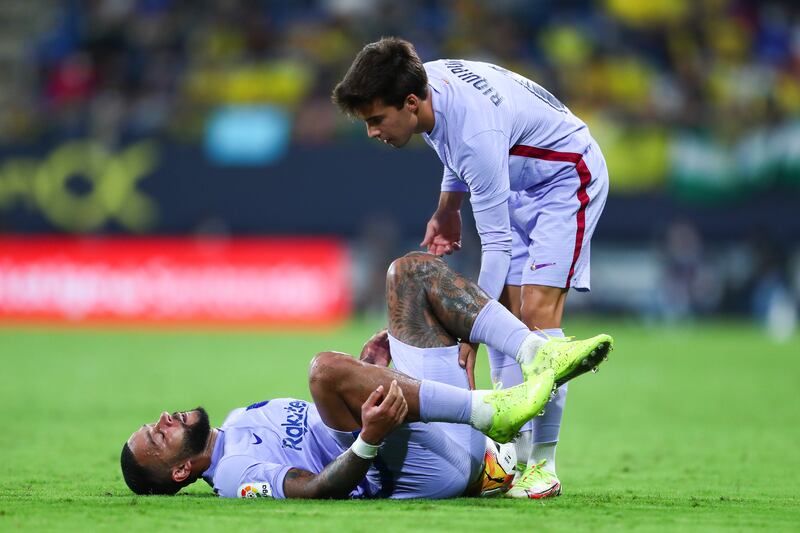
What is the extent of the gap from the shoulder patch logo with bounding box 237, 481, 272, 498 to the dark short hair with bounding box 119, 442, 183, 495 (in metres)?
0.36

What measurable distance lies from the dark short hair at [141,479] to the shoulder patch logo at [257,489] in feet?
1.20

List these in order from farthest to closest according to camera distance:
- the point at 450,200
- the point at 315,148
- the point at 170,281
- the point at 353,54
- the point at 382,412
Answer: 1. the point at 315,148
2. the point at 170,281
3. the point at 353,54
4. the point at 450,200
5. the point at 382,412

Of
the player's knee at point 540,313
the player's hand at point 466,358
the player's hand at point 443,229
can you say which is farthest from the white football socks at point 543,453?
the player's hand at point 443,229

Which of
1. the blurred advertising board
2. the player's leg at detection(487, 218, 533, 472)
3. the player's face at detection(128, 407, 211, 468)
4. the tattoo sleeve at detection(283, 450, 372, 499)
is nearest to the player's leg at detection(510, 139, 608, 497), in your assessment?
the player's leg at detection(487, 218, 533, 472)

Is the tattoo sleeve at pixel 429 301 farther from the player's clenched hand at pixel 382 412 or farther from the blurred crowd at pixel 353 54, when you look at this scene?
the blurred crowd at pixel 353 54

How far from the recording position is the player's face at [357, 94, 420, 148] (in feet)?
18.2

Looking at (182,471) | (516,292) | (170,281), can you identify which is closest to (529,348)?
(516,292)

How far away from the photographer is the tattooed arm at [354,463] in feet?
16.5

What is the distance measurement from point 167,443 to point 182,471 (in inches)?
6.1

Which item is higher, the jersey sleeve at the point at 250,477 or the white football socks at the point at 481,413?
the white football socks at the point at 481,413

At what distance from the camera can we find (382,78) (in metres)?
5.46

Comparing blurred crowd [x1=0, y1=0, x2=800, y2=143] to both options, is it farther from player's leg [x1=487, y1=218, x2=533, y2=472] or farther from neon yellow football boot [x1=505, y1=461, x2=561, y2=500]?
neon yellow football boot [x1=505, y1=461, x2=561, y2=500]

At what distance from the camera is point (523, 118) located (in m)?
5.94

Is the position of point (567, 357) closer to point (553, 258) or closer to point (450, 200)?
point (553, 258)
